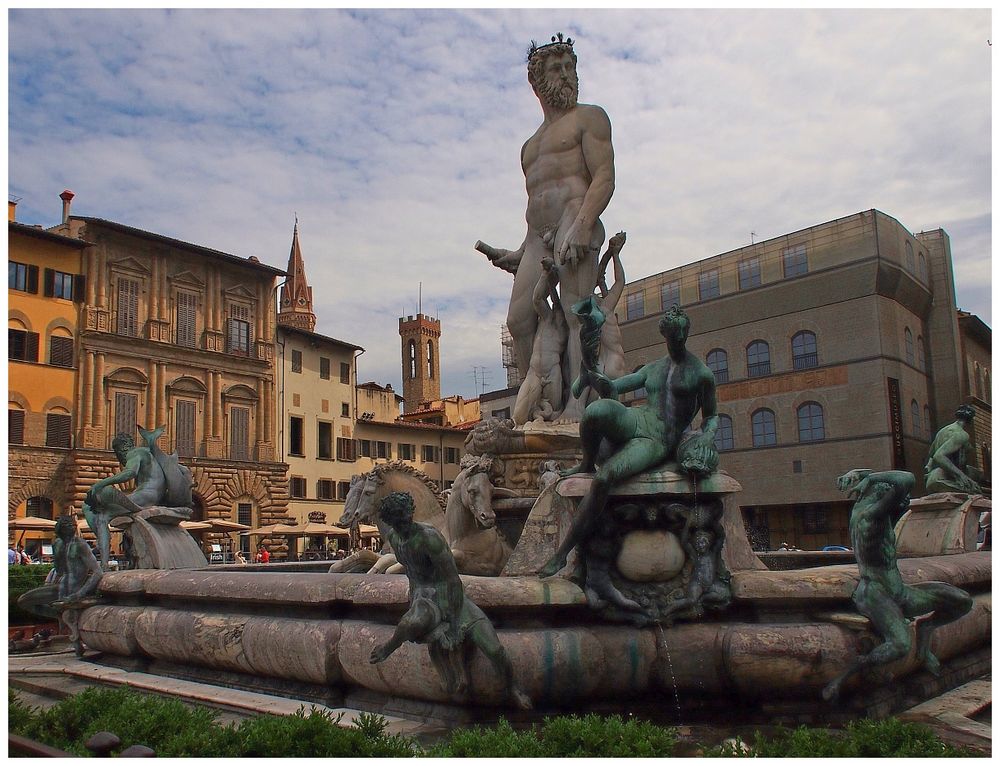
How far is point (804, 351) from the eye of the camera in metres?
41.3

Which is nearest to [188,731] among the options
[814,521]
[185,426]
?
[814,521]

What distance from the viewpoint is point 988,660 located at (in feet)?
21.8

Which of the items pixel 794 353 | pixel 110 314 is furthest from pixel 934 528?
pixel 110 314

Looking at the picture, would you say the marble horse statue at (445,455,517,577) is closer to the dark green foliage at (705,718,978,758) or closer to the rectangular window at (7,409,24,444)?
the dark green foliage at (705,718,978,758)

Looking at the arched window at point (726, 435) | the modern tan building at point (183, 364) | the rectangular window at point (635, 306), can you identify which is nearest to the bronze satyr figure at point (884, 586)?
the arched window at point (726, 435)

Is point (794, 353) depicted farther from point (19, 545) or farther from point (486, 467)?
point (486, 467)

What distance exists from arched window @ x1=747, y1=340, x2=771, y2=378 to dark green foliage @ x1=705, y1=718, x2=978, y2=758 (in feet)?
132

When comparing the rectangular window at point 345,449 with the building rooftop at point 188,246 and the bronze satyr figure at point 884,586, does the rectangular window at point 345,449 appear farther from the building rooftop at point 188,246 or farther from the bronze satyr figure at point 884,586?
the bronze satyr figure at point 884,586

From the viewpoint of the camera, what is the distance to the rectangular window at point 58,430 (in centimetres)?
3888

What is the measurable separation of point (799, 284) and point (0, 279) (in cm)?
4026

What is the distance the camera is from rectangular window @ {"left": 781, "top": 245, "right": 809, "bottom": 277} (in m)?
41.8

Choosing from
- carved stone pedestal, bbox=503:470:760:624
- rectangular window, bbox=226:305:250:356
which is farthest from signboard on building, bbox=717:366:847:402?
carved stone pedestal, bbox=503:470:760:624

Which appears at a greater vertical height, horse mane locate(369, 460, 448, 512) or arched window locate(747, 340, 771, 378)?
arched window locate(747, 340, 771, 378)

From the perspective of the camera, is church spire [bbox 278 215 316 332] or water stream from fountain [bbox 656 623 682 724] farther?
church spire [bbox 278 215 316 332]
